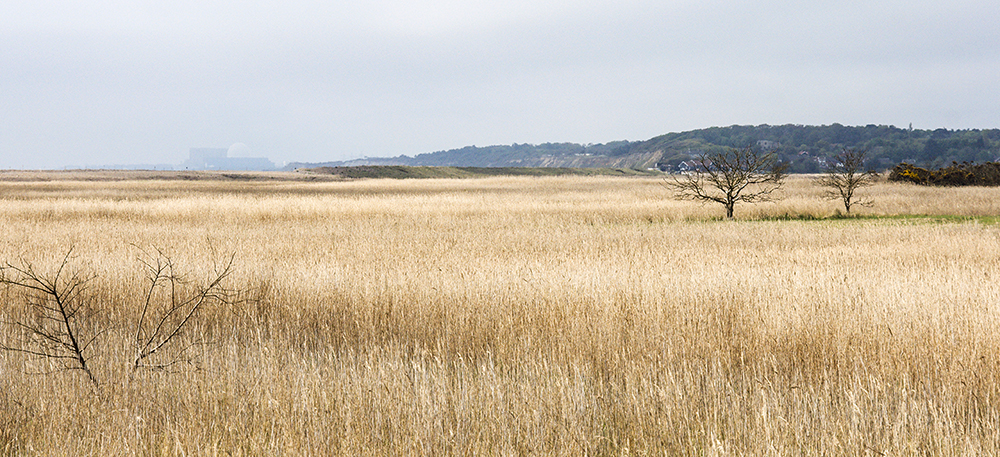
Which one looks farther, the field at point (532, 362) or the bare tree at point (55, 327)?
the bare tree at point (55, 327)

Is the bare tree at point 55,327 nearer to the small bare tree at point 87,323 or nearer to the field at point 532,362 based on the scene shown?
the small bare tree at point 87,323

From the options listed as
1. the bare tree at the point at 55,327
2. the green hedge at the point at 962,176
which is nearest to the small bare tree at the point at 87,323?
the bare tree at the point at 55,327

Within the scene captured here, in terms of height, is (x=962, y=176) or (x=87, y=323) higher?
(x=962, y=176)

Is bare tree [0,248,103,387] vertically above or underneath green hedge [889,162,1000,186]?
underneath

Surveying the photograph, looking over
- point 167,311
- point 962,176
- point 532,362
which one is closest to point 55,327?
point 167,311

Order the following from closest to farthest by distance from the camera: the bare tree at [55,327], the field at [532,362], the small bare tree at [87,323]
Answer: the field at [532,362], the bare tree at [55,327], the small bare tree at [87,323]

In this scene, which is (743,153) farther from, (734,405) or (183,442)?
(183,442)

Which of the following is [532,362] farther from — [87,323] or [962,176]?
[962,176]

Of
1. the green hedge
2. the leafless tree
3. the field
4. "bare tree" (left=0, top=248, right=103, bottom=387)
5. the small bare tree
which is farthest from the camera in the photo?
the green hedge

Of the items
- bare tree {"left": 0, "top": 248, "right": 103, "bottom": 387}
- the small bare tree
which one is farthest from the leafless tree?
bare tree {"left": 0, "top": 248, "right": 103, "bottom": 387}

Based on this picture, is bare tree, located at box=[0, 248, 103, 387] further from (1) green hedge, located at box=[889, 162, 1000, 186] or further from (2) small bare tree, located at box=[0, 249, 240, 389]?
(1) green hedge, located at box=[889, 162, 1000, 186]

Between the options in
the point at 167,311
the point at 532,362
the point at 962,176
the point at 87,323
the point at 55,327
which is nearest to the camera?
the point at 532,362

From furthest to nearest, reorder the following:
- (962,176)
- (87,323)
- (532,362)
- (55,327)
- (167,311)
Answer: (962,176)
(167,311)
(87,323)
(55,327)
(532,362)

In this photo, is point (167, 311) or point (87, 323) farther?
point (167, 311)
